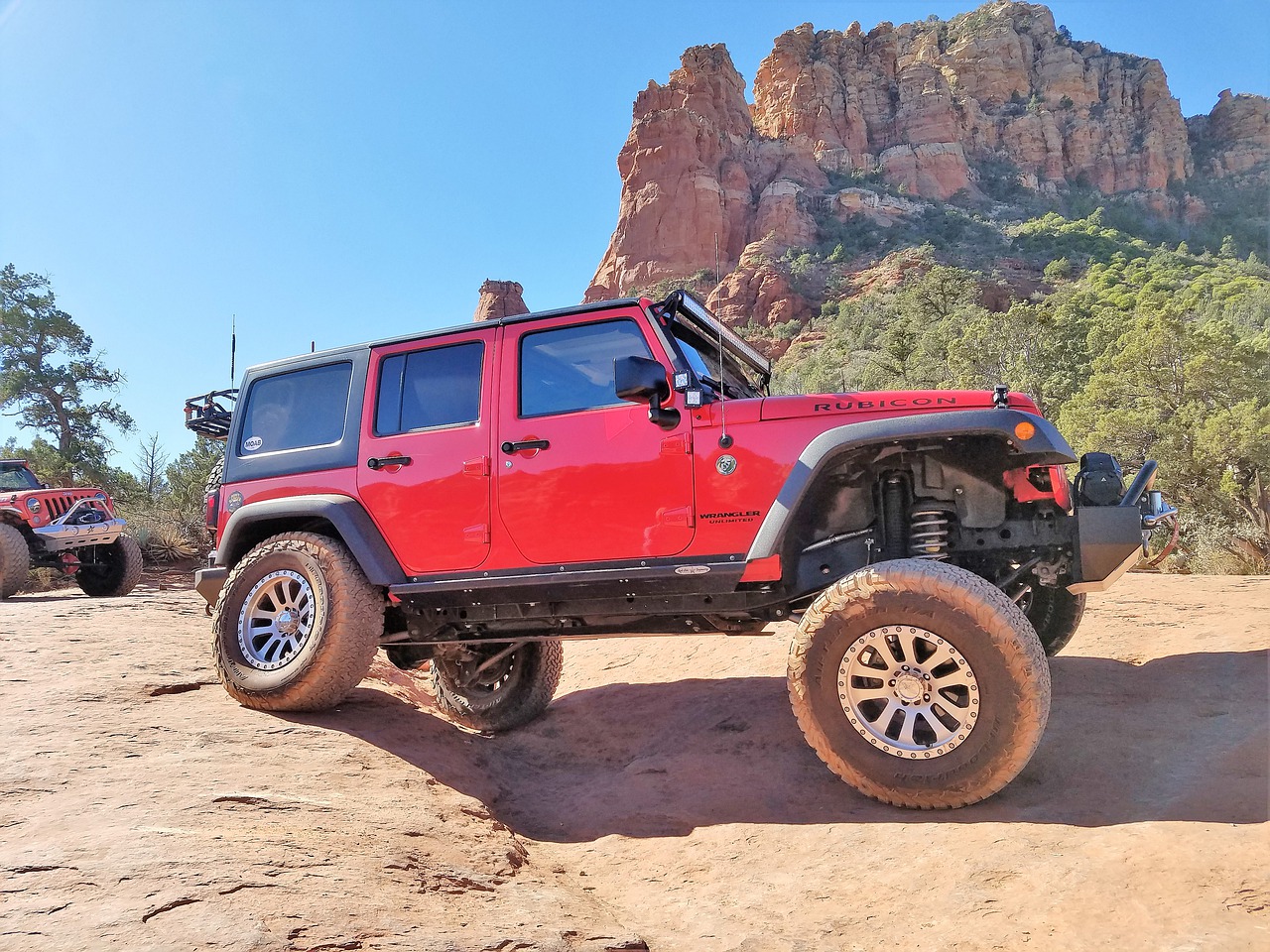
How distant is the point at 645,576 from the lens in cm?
345

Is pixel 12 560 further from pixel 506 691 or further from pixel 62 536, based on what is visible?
pixel 506 691

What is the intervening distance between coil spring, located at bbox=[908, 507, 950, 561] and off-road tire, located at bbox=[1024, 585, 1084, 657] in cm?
109

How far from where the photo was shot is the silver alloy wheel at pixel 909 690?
9.41ft

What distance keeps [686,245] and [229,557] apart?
81.7m

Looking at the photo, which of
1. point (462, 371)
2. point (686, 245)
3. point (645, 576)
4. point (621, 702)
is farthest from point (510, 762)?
point (686, 245)

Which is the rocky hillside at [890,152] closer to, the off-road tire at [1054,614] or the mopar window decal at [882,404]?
the off-road tire at [1054,614]

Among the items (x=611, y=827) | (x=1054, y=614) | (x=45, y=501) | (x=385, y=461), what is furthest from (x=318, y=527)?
(x=45, y=501)

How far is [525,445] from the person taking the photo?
12.2ft

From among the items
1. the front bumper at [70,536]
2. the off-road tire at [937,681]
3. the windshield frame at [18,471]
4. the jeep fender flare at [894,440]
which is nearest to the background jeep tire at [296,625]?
the jeep fender flare at [894,440]

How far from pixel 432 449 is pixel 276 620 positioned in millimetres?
1272

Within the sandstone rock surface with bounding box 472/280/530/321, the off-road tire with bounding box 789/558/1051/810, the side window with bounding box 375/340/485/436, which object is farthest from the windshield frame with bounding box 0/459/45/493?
the sandstone rock surface with bounding box 472/280/530/321

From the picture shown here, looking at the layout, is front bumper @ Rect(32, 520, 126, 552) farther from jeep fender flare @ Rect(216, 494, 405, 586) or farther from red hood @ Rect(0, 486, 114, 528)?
jeep fender flare @ Rect(216, 494, 405, 586)

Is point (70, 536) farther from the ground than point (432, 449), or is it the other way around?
point (432, 449)

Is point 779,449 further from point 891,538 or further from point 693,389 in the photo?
point 891,538
